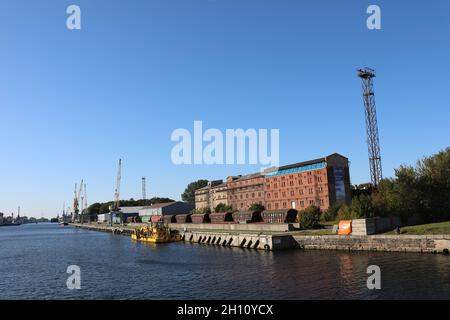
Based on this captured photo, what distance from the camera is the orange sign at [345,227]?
236 feet

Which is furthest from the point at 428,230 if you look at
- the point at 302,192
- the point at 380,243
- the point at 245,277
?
the point at 302,192

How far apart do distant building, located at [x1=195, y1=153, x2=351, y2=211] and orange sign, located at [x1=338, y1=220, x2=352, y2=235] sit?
50646mm

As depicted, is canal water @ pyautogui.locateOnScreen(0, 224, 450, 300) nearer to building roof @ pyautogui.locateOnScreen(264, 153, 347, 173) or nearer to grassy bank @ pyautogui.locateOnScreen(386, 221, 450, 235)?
grassy bank @ pyautogui.locateOnScreen(386, 221, 450, 235)

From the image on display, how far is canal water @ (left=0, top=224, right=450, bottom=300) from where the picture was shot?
37.3 metres

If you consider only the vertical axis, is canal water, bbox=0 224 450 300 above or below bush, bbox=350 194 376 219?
below

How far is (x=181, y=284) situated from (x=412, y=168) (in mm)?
62648

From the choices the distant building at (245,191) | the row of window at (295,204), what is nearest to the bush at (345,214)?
the row of window at (295,204)

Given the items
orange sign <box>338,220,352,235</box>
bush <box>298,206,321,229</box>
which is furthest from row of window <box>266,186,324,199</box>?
orange sign <box>338,220,352,235</box>

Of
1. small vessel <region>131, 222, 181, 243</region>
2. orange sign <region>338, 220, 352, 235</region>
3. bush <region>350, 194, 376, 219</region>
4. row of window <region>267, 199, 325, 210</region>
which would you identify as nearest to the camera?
orange sign <region>338, 220, 352, 235</region>

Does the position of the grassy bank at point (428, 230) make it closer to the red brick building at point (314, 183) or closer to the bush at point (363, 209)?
the bush at point (363, 209)

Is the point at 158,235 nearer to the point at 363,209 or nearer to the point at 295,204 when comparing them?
the point at 295,204

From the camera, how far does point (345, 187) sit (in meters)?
128

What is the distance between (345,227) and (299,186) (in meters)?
63.8
